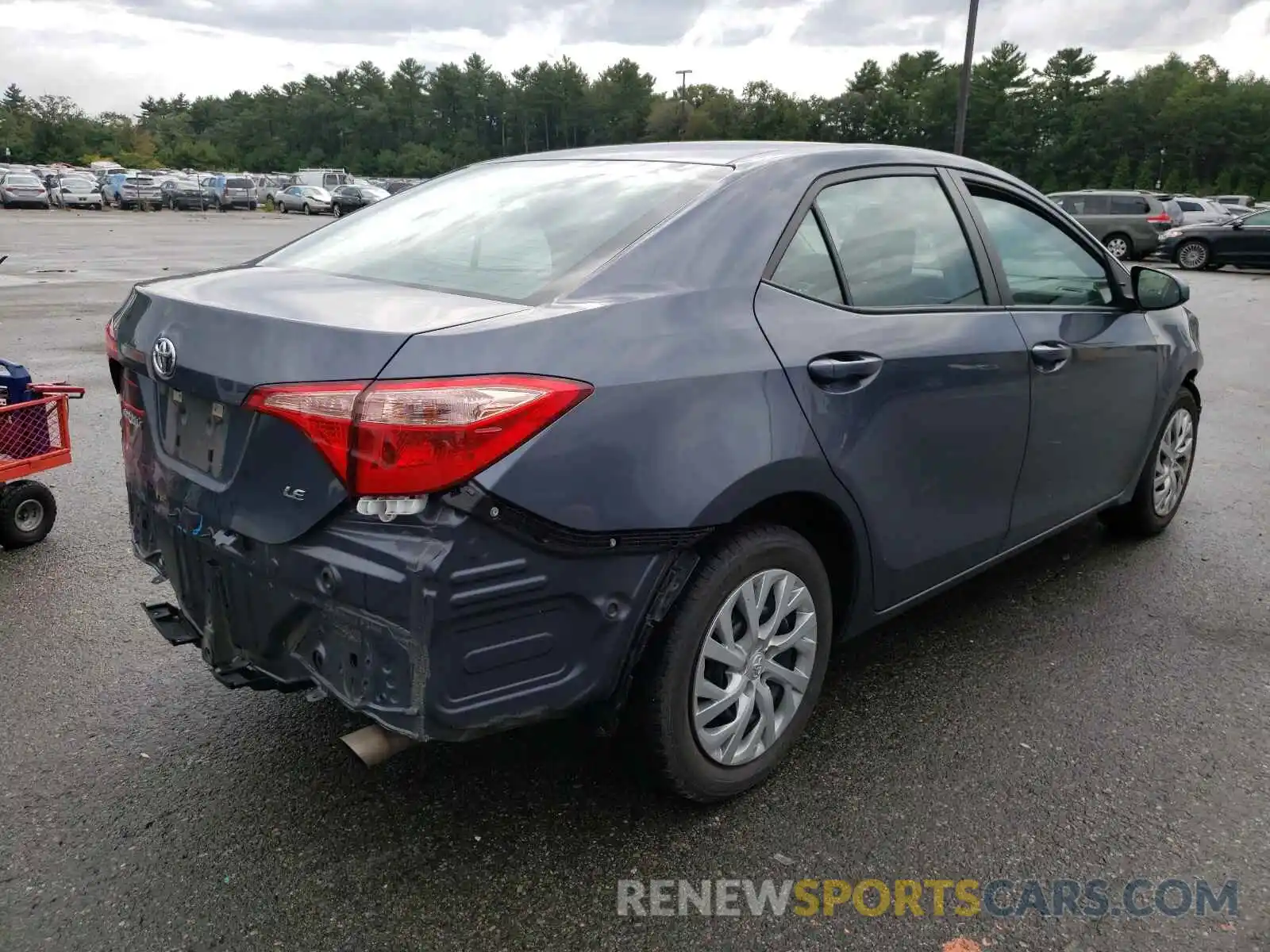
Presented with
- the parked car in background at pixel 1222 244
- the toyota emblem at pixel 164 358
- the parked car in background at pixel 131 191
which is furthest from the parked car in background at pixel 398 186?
the parked car in background at pixel 1222 244

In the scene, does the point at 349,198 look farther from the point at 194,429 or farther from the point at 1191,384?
the point at 194,429

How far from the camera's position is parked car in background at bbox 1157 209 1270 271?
2170cm

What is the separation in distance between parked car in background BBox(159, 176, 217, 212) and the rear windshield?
51800 mm

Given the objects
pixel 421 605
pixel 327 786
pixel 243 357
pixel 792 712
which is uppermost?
pixel 243 357

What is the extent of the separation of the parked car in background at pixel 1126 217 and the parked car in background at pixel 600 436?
77.9 ft

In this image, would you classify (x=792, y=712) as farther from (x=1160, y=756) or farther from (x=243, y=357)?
(x=243, y=357)

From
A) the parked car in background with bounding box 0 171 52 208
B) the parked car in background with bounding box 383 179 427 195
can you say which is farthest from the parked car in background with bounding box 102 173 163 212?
the parked car in background with bounding box 383 179 427 195

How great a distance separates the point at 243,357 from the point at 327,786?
1.19 meters

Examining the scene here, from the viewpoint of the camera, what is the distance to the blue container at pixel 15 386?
447 cm

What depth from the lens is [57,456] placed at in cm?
453

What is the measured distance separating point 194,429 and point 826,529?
164cm

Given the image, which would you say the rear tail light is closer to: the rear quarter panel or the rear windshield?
the rear quarter panel

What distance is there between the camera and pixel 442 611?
2.07 metres

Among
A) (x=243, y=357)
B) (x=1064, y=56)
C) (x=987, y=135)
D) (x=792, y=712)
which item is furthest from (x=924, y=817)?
(x=1064, y=56)
